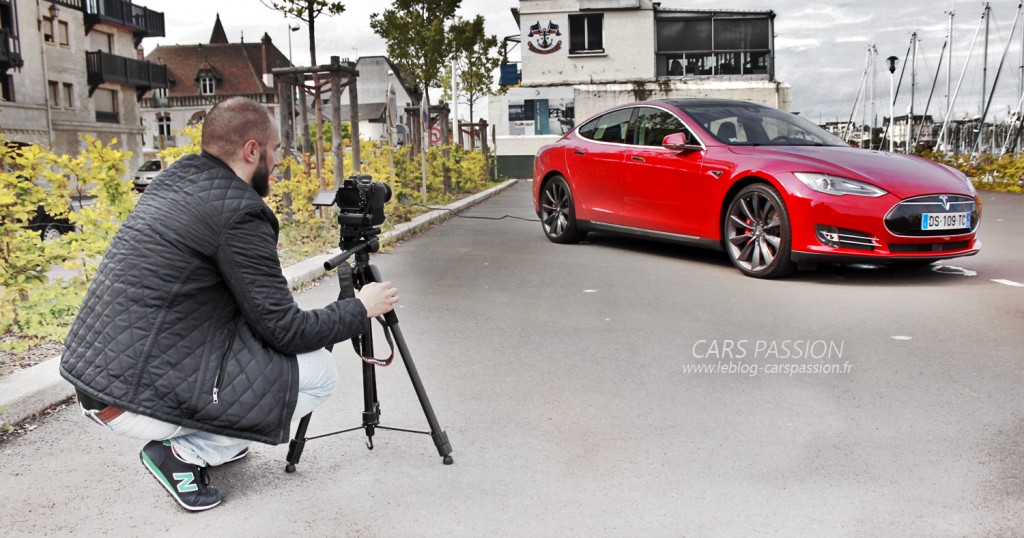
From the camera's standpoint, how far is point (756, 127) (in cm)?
960

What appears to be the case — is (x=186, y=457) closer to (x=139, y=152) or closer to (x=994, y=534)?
(x=994, y=534)

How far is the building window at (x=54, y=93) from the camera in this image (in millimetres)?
48537

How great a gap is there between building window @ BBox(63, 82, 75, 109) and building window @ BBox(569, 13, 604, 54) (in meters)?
26.8

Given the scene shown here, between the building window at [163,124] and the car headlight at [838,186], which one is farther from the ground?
the building window at [163,124]

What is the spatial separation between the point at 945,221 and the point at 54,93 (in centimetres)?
4995

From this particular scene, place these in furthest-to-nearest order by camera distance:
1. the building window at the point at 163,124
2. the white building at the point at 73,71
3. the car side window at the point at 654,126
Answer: the building window at the point at 163,124 < the white building at the point at 73,71 < the car side window at the point at 654,126

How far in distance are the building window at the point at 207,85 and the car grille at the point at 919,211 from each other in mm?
83757

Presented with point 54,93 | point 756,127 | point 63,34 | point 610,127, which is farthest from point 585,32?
point 756,127

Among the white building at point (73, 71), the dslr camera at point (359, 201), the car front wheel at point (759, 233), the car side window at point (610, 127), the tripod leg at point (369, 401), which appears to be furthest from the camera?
the white building at point (73, 71)

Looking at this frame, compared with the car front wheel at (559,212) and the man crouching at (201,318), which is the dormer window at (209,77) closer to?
the car front wheel at (559,212)

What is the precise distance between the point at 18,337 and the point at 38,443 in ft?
6.35

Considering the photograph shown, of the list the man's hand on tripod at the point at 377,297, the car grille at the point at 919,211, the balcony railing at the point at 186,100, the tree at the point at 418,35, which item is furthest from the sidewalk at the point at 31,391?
the balcony railing at the point at 186,100

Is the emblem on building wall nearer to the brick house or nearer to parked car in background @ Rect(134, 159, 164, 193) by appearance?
parked car in background @ Rect(134, 159, 164, 193)

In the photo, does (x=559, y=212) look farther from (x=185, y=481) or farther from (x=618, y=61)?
(x=618, y=61)
